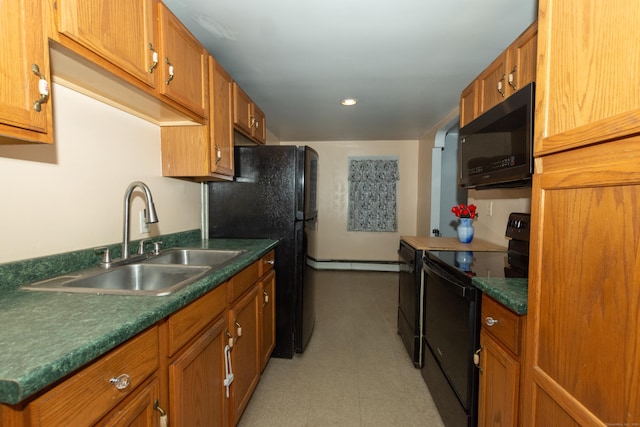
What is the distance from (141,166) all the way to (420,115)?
2.90m

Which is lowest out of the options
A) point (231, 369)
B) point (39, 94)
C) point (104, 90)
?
point (231, 369)

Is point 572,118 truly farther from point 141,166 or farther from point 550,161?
point 141,166

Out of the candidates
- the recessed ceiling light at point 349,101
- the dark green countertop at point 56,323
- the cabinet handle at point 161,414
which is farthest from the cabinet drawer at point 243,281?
the recessed ceiling light at point 349,101

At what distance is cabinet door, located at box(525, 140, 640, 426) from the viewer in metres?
0.60

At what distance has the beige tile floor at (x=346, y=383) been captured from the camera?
1.67 m

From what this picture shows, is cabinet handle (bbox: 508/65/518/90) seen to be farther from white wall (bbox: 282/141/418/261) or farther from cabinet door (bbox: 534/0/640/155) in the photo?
white wall (bbox: 282/141/418/261)

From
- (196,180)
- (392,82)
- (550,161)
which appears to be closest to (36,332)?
(550,161)

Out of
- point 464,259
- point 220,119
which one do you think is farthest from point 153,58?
point 464,259

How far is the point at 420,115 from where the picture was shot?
3371 mm

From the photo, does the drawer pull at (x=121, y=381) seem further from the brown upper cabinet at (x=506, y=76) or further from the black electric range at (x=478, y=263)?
the brown upper cabinet at (x=506, y=76)

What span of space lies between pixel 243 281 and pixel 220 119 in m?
1.04

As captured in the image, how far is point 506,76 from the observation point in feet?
5.01

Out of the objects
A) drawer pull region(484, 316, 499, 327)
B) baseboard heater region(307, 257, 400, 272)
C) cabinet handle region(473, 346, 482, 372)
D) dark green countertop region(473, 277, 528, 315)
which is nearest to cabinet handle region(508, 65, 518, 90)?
dark green countertop region(473, 277, 528, 315)

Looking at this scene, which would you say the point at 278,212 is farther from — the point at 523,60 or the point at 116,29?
the point at 523,60
